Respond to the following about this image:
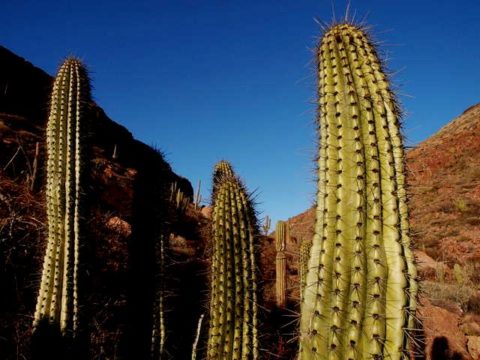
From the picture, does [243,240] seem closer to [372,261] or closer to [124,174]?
[372,261]

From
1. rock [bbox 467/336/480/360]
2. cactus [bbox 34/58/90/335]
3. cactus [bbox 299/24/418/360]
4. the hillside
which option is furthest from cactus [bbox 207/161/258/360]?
rock [bbox 467/336/480/360]

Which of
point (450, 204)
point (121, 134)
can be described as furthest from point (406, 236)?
point (450, 204)

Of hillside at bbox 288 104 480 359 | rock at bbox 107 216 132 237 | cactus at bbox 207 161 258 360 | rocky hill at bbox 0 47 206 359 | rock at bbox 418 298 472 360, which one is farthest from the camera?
rock at bbox 107 216 132 237

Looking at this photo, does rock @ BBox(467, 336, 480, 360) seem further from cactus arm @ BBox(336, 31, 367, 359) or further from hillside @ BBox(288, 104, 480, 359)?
cactus arm @ BBox(336, 31, 367, 359)

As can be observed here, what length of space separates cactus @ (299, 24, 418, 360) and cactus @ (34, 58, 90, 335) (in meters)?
2.96

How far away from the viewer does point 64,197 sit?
4.92 m

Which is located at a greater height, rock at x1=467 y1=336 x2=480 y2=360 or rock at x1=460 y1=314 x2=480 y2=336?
rock at x1=460 y1=314 x2=480 y2=336

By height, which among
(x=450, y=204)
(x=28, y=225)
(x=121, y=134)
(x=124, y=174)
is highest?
(x=121, y=134)

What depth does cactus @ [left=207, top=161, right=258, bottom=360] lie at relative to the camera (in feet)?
12.1

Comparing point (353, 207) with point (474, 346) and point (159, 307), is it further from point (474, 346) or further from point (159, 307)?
point (474, 346)

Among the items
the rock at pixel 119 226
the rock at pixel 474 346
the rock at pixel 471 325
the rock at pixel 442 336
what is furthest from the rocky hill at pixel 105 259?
the rock at pixel 471 325

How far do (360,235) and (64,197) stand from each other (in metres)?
3.57

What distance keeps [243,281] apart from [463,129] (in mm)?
36785

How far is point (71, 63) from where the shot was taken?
217 inches
